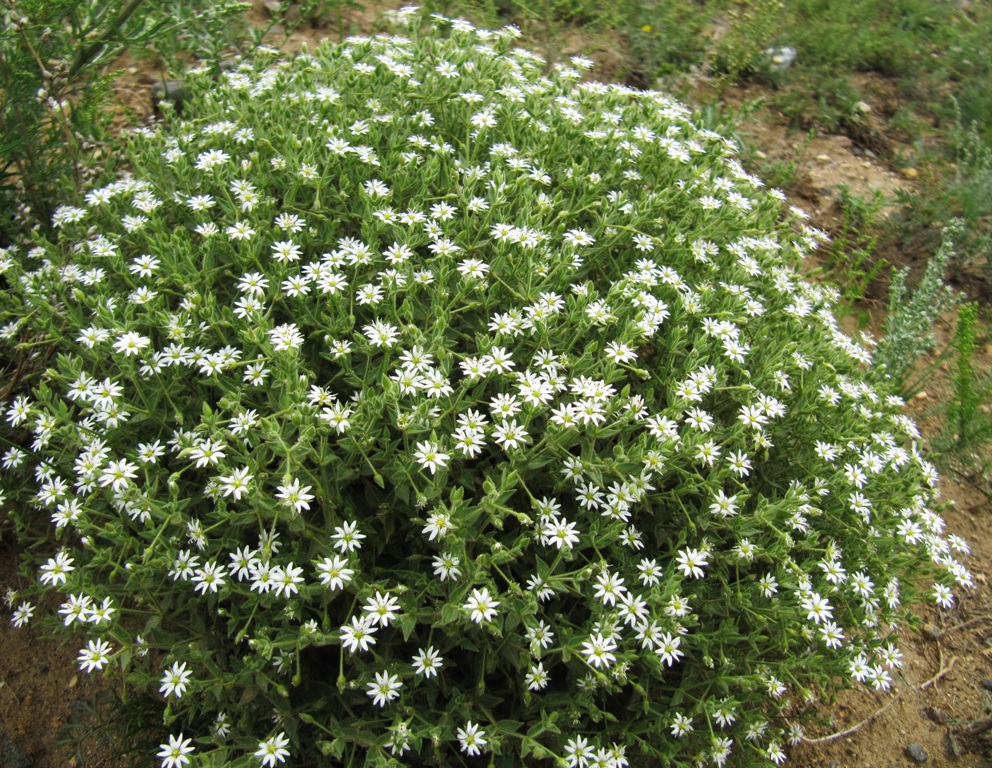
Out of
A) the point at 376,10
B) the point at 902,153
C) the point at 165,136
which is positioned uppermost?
the point at 165,136

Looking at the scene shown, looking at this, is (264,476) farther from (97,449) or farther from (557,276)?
(557,276)

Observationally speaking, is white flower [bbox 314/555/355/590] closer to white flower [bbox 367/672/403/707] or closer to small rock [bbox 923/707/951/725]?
white flower [bbox 367/672/403/707]

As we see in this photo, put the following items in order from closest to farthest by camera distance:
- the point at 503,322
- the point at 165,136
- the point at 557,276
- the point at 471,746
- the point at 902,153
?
the point at 471,746 → the point at 503,322 → the point at 557,276 → the point at 165,136 → the point at 902,153

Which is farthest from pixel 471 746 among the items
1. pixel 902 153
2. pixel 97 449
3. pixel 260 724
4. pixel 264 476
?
pixel 902 153

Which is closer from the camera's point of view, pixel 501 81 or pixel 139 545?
pixel 139 545

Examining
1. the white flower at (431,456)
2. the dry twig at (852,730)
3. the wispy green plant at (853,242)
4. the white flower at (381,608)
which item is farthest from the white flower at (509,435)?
the wispy green plant at (853,242)

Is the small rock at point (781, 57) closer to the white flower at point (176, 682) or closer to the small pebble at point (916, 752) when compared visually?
the small pebble at point (916, 752)
